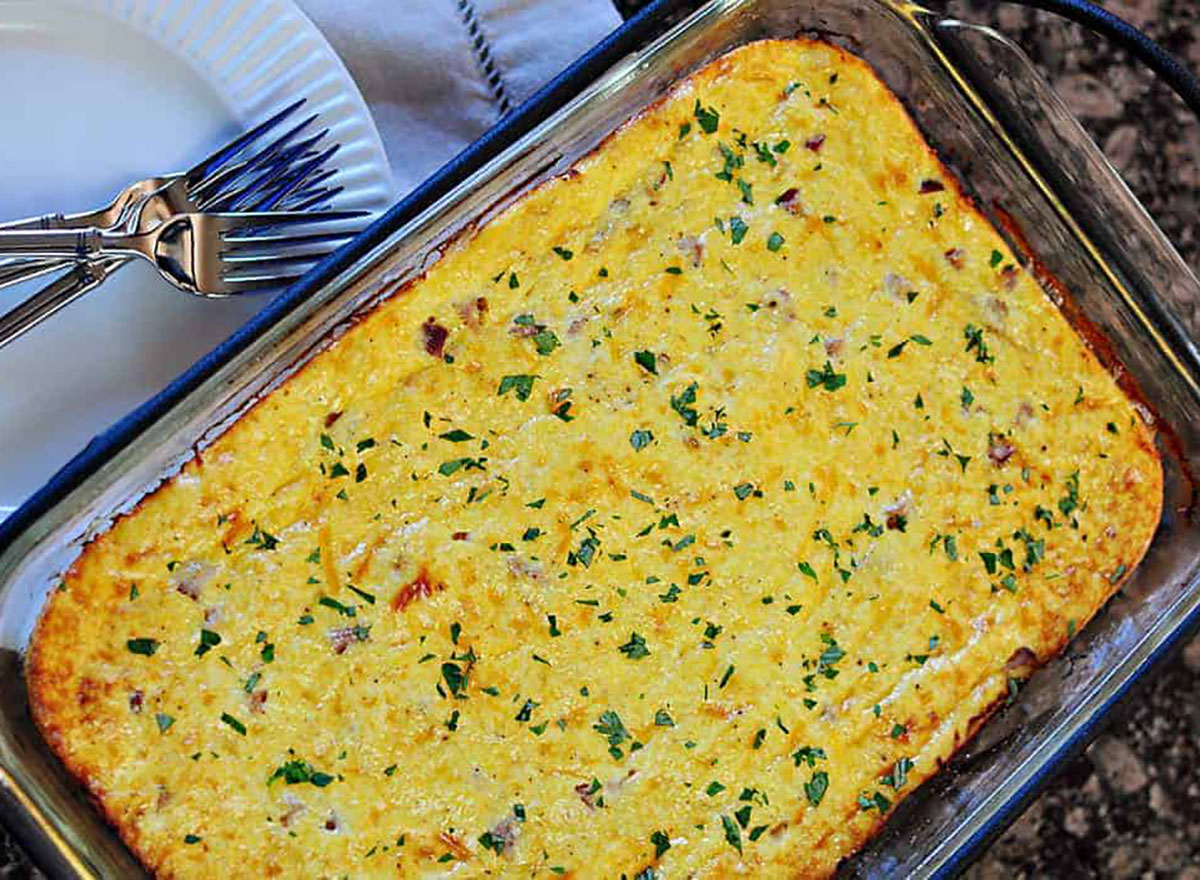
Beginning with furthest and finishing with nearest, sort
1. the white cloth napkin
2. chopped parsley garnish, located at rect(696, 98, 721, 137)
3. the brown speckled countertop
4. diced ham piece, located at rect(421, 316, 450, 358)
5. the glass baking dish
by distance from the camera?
the brown speckled countertop < the white cloth napkin < chopped parsley garnish, located at rect(696, 98, 721, 137) < diced ham piece, located at rect(421, 316, 450, 358) < the glass baking dish

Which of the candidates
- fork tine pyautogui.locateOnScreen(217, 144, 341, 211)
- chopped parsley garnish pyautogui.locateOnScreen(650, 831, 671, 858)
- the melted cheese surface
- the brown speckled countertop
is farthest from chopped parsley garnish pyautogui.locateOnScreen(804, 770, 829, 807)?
fork tine pyautogui.locateOnScreen(217, 144, 341, 211)

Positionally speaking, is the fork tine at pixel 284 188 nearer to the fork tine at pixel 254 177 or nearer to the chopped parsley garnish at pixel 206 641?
the fork tine at pixel 254 177

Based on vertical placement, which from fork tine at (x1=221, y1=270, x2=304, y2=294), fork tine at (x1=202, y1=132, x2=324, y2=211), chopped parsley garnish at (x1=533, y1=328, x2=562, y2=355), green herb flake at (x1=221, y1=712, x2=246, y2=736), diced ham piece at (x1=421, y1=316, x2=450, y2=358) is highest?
fork tine at (x1=202, y1=132, x2=324, y2=211)

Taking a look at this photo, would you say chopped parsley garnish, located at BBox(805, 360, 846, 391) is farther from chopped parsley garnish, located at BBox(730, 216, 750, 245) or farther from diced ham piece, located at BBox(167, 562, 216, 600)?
diced ham piece, located at BBox(167, 562, 216, 600)

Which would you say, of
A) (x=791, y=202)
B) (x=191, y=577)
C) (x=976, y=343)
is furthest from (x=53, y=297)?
(x=976, y=343)

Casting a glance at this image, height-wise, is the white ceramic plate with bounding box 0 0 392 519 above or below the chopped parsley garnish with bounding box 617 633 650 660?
above

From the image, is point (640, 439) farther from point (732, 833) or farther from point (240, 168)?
point (240, 168)

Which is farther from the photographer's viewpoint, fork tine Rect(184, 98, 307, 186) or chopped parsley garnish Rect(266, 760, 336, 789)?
fork tine Rect(184, 98, 307, 186)

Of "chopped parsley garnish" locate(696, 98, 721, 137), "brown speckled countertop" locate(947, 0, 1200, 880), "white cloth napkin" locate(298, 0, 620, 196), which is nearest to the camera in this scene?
"chopped parsley garnish" locate(696, 98, 721, 137)

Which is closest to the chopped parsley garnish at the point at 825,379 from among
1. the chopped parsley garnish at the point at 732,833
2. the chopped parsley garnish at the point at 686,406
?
the chopped parsley garnish at the point at 686,406
